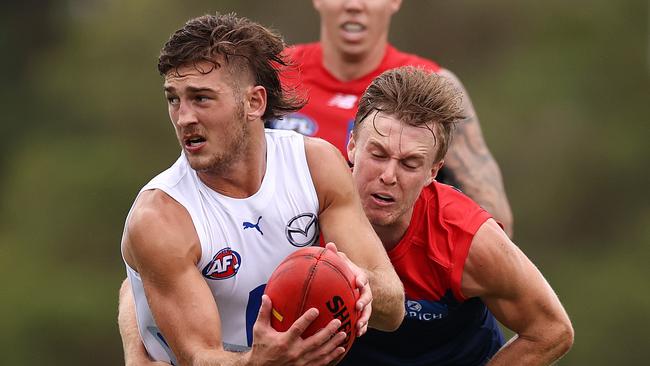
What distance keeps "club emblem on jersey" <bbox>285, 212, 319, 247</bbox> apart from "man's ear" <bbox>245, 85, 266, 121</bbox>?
45 centimetres

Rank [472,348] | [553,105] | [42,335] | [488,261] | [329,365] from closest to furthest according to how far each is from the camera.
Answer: [329,365] → [488,261] → [472,348] → [42,335] → [553,105]

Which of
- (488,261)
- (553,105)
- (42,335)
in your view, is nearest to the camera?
(488,261)

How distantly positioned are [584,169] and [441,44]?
2453 millimetres

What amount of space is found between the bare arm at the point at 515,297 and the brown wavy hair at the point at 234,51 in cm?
104

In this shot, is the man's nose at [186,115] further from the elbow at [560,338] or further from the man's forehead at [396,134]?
the elbow at [560,338]

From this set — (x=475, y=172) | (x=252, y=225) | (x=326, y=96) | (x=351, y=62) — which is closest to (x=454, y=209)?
(x=252, y=225)

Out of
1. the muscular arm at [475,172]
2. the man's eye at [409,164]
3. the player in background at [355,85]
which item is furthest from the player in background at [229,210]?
the muscular arm at [475,172]

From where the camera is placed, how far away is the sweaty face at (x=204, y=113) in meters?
5.68

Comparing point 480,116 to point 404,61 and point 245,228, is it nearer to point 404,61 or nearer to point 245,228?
point 404,61

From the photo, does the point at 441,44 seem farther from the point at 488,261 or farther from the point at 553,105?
the point at 488,261

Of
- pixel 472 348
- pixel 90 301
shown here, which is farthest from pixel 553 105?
pixel 472 348

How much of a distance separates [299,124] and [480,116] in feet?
33.8

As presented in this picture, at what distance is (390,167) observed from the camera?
20.3ft

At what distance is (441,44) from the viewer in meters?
19.2
